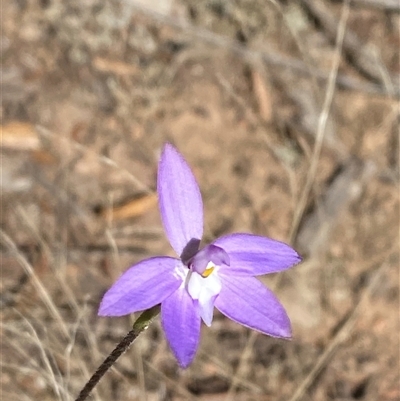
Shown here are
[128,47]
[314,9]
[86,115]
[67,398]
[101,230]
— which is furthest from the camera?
[314,9]

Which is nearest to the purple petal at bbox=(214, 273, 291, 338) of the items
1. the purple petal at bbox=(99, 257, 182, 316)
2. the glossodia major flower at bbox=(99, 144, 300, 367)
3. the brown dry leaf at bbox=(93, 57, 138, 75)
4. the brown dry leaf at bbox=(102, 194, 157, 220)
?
the glossodia major flower at bbox=(99, 144, 300, 367)

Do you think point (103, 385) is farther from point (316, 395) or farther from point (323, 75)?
point (323, 75)

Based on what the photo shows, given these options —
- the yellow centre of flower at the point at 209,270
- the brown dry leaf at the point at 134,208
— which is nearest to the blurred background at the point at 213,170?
the brown dry leaf at the point at 134,208

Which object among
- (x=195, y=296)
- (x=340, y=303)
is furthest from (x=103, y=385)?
(x=195, y=296)

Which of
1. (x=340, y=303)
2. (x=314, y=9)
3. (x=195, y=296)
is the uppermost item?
(x=314, y=9)

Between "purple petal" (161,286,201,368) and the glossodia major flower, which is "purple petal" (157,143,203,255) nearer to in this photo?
the glossodia major flower

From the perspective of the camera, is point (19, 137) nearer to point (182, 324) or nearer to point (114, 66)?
point (114, 66)
